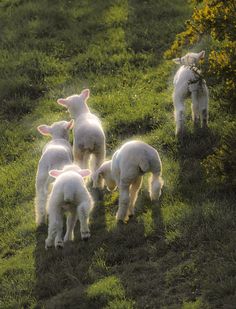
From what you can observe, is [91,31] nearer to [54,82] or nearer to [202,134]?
[54,82]

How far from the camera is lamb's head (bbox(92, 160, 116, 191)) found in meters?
11.4

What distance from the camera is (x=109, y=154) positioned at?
13.6 metres

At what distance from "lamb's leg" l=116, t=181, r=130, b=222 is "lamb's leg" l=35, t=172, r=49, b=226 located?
126cm

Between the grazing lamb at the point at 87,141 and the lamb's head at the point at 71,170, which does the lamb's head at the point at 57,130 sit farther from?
the lamb's head at the point at 71,170

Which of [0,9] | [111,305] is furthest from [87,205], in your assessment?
[0,9]

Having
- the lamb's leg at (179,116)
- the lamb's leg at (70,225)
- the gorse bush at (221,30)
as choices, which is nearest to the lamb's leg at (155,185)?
the lamb's leg at (70,225)

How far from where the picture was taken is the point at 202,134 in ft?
43.2

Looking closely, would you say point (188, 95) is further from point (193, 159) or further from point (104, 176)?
point (104, 176)

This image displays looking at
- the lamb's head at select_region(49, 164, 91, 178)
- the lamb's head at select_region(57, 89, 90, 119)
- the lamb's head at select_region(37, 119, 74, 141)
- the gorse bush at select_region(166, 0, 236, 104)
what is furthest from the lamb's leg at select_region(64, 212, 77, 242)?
the lamb's head at select_region(57, 89, 90, 119)

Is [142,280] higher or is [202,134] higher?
Result: [202,134]

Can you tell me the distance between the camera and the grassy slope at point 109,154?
8.84m

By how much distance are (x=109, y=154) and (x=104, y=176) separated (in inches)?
83.8

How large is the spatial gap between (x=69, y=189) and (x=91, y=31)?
10.2 meters

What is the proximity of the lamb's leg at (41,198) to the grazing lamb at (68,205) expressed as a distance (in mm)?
965
